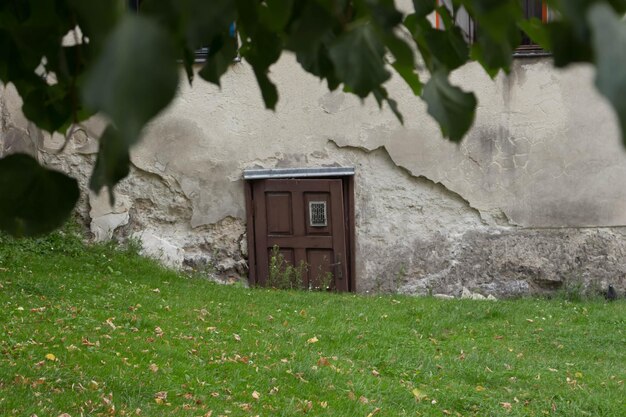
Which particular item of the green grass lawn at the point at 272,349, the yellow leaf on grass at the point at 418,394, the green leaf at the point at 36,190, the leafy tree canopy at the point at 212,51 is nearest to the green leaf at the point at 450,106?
the leafy tree canopy at the point at 212,51

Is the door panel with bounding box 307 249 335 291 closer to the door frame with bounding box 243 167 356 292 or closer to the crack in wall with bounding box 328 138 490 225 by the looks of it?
the door frame with bounding box 243 167 356 292

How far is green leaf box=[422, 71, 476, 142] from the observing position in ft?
3.19

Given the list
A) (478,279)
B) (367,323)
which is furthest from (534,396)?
(478,279)

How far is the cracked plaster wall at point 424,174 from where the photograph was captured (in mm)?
9211

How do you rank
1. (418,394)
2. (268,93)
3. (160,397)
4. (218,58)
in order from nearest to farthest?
(268,93) → (218,58) → (160,397) → (418,394)

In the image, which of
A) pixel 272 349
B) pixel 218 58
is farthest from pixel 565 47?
pixel 272 349

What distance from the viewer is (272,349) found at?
19.3 ft

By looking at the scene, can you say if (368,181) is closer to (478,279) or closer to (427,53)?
(478,279)

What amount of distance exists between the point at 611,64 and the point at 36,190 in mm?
762

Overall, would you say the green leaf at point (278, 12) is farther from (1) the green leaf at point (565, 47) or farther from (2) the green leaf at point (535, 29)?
(2) the green leaf at point (535, 29)

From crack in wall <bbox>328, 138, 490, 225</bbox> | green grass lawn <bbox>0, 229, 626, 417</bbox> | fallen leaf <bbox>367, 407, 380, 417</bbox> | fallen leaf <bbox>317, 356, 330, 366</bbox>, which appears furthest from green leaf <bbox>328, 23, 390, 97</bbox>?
crack in wall <bbox>328, 138, 490, 225</bbox>

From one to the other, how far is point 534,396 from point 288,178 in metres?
4.44

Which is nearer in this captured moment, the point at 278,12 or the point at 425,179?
the point at 278,12

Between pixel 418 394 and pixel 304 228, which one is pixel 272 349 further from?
pixel 304 228
